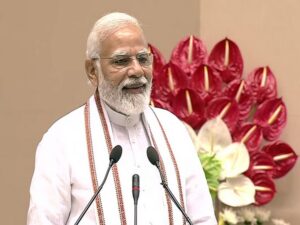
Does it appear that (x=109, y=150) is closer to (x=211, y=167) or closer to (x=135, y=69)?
(x=135, y=69)

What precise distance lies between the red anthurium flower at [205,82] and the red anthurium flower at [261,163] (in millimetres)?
520

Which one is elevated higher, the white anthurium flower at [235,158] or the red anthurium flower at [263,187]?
the white anthurium flower at [235,158]

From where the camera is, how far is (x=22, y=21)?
665cm

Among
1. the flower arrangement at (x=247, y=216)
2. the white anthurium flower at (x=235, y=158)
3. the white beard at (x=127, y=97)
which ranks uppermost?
the white beard at (x=127, y=97)

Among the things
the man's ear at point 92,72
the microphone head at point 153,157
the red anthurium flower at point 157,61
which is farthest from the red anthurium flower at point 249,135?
the microphone head at point 153,157

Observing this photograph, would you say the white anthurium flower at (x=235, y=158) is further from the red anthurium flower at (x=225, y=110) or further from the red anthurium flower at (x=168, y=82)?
the red anthurium flower at (x=168, y=82)

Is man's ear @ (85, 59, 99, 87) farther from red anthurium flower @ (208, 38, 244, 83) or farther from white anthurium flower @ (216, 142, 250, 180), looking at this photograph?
red anthurium flower @ (208, 38, 244, 83)

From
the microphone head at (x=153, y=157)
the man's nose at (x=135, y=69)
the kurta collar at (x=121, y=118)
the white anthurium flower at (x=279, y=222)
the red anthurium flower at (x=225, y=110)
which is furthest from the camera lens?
the white anthurium flower at (x=279, y=222)

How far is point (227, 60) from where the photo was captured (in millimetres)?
6543

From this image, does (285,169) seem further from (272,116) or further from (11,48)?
(11,48)

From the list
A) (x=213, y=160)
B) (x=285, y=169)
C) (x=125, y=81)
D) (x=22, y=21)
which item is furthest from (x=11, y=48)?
(x=125, y=81)

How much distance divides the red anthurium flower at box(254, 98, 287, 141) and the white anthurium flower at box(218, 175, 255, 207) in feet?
1.31

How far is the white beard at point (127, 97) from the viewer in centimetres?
399

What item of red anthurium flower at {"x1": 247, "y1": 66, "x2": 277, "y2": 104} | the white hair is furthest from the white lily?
the white hair
